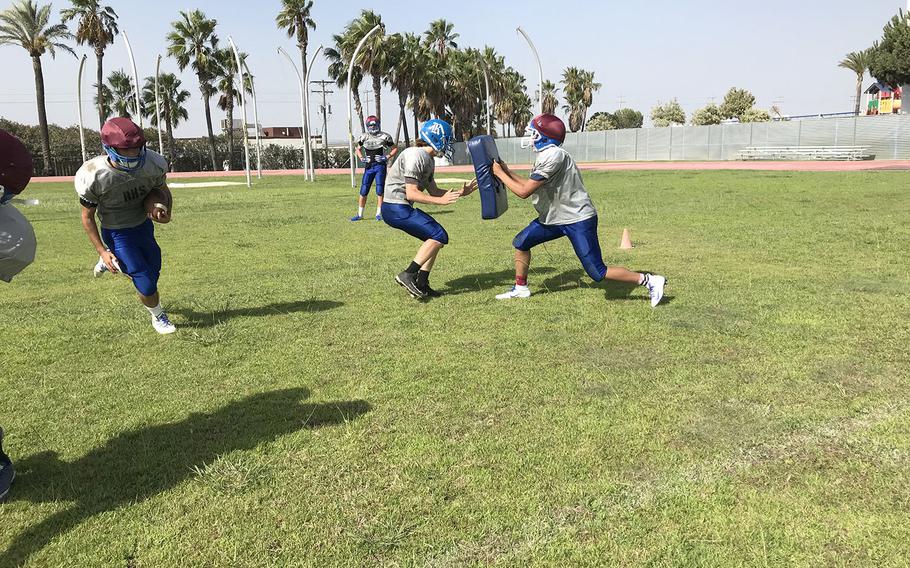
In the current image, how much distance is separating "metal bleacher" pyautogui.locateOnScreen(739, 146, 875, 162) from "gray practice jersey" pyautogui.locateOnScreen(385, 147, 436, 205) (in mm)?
39115

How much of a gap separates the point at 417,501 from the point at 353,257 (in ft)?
23.1

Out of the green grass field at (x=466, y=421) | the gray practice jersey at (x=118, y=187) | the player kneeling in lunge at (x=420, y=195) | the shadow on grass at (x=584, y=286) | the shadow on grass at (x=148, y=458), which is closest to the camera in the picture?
the green grass field at (x=466, y=421)

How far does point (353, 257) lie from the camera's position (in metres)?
9.77

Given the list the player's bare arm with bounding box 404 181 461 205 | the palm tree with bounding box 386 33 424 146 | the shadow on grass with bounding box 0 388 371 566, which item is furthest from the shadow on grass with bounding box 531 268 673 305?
the palm tree with bounding box 386 33 424 146

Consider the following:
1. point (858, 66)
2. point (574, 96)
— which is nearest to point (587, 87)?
point (574, 96)

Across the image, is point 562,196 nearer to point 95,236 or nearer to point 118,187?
point 118,187

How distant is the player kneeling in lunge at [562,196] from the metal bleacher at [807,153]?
3872 centimetres

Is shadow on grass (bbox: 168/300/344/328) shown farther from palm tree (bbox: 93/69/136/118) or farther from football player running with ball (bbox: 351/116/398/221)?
palm tree (bbox: 93/69/136/118)

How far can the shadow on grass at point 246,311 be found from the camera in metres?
6.34

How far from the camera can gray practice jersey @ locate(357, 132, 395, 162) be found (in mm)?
13773

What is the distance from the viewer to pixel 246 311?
667 centimetres

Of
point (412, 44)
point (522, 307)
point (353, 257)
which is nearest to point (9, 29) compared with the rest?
point (412, 44)

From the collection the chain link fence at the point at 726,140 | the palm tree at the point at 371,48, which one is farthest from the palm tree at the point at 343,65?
the chain link fence at the point at 726,140

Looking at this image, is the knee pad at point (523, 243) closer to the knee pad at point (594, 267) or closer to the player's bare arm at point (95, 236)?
the knee pad at point (594, 267)
